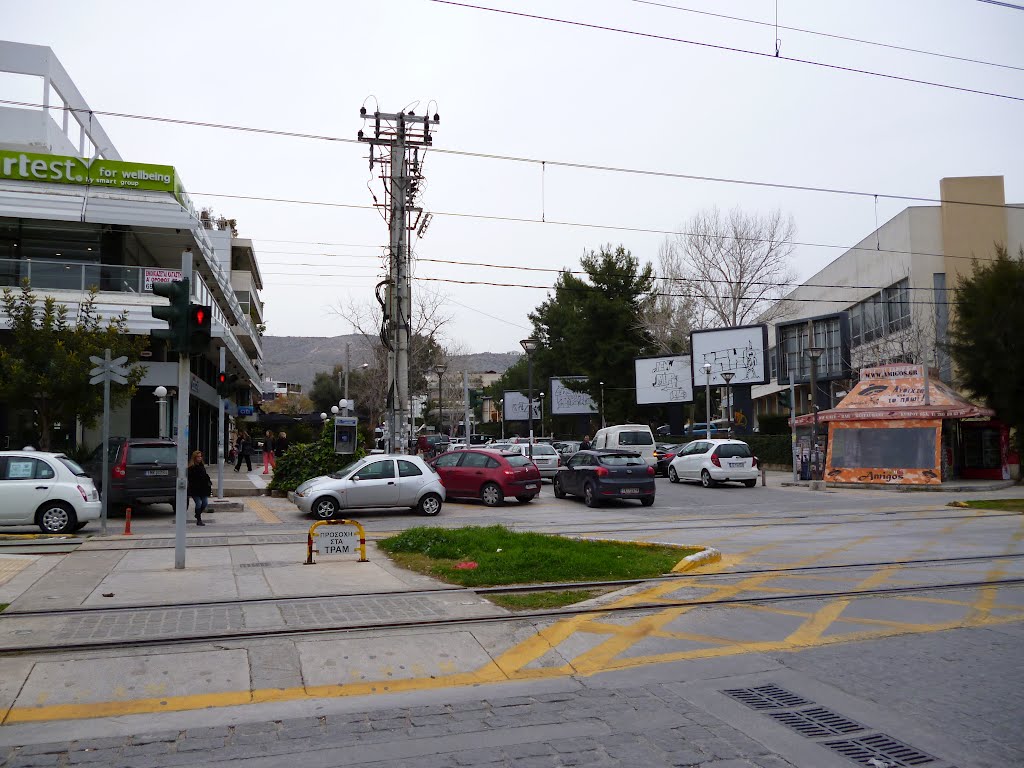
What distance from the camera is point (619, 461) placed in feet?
76.2

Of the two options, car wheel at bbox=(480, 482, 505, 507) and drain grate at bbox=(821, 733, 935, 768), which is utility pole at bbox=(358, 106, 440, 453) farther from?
drain grate at bbox=(821, 733, 935, 768)

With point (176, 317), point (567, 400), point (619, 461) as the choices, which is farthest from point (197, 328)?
point (567, 400)

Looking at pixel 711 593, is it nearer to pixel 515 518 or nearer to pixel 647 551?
pixel 647 551

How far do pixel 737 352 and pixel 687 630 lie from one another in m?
38.5

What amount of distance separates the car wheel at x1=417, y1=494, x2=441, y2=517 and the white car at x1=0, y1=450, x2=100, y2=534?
7.38 m

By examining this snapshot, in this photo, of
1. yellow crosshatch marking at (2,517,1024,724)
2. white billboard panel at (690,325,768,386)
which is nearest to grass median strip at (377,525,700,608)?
yellow crosshatch marking at (2,517,1024,724)

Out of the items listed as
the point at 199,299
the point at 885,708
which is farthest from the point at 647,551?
the point at 199,299

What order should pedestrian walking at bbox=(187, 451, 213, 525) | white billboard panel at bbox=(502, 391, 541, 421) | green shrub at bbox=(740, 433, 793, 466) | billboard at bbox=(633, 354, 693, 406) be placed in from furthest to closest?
white billboard panel at bbox=(502, 391, 541, 421), billboard at bbox=(633, 354, 693, 406), green shrub at bbox=(740, 433, 793, 466), pedestrian walking at bbox=(187, 451, 213, 525)

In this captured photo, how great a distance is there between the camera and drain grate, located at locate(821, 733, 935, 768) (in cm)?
482

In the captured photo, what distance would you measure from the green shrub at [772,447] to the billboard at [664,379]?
8313mm

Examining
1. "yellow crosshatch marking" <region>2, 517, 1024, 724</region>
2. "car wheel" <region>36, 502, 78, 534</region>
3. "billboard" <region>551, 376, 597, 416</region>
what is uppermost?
"billboard" <region>551, 376, 597, 416</region>

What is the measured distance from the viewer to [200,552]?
13.5 m

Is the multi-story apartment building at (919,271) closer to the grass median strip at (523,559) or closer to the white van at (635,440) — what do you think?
the white van at (635,440)

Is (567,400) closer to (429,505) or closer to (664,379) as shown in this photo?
(664,379)
